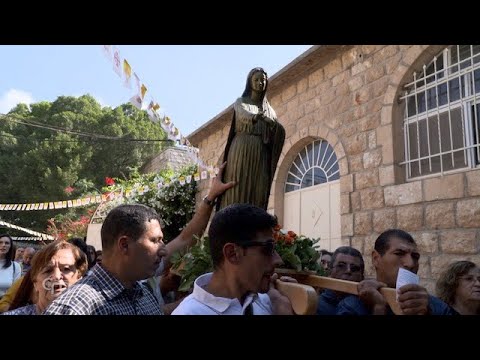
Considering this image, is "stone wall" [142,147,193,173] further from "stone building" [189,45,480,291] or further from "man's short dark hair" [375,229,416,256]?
"man's short dark hair" [375,229,416,256]

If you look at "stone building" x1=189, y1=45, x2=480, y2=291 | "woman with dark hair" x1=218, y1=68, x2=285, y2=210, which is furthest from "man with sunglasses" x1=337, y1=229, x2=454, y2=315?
"stone building" x1=189, y1=45, x2=480, y2=291

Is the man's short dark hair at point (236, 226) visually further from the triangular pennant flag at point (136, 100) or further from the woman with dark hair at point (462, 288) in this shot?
the triangular pennant flag at point (136, 100)

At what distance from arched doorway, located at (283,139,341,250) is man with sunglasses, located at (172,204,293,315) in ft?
17.7

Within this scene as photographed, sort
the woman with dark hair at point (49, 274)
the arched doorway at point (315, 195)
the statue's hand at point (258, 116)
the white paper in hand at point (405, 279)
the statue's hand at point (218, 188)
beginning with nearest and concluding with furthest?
the white paper in hand at point (405, 279) → the woman with dark hair at point (49, 274) → the statue's hand at point (218, 188) → the statue's hand at point (258, 116) → the arched doorway at point (315, 195)

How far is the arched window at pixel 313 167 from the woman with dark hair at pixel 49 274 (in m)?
5.17

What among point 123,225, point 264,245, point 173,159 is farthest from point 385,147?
point 173,159

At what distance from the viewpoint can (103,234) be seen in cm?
208

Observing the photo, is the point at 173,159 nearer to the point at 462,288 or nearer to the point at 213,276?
the point at 462,288

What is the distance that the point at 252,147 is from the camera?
11.3 ft

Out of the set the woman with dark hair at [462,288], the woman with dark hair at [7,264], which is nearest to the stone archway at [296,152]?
the woman with dark hair at [462,288]

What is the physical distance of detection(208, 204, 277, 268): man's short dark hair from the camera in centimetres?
161

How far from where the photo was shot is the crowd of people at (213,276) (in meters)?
1.61
